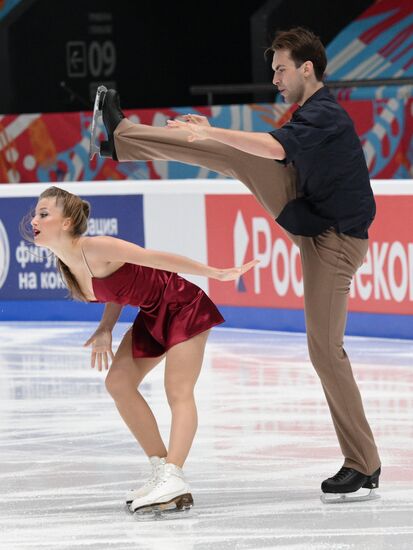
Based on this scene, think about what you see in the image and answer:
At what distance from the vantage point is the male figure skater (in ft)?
15.9

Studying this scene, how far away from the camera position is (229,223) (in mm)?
9945

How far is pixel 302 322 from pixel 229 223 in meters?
0.95

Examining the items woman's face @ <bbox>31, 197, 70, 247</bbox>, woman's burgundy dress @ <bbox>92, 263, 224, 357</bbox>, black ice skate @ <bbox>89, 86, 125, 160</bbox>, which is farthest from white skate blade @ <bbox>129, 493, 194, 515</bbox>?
black ice skate @ <bbox>89, 86, 125, 160</bbox>

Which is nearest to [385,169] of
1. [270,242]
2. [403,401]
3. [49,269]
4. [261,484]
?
[270,242]

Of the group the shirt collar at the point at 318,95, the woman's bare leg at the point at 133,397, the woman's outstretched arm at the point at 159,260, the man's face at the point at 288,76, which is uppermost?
the man's face at the point at 288,76

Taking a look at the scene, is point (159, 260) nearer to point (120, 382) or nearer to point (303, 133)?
point (120, 382)

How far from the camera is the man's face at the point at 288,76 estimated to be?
4.90 meters

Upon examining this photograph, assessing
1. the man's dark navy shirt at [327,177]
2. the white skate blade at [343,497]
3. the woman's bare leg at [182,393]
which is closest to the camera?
the man's dark navy shirt at [327,177]

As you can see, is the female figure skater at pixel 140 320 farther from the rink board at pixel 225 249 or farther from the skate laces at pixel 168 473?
the rink board at pixel 225 249

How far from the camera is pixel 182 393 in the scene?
4996 mm

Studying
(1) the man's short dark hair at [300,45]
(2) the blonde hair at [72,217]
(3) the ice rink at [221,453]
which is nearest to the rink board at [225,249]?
(3) the ice rink at [221,453]

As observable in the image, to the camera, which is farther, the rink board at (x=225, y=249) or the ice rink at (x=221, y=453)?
the rink board at (x=225, y=249)

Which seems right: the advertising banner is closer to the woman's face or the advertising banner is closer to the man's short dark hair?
the man's short dark hair

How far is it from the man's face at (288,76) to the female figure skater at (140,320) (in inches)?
27.8
